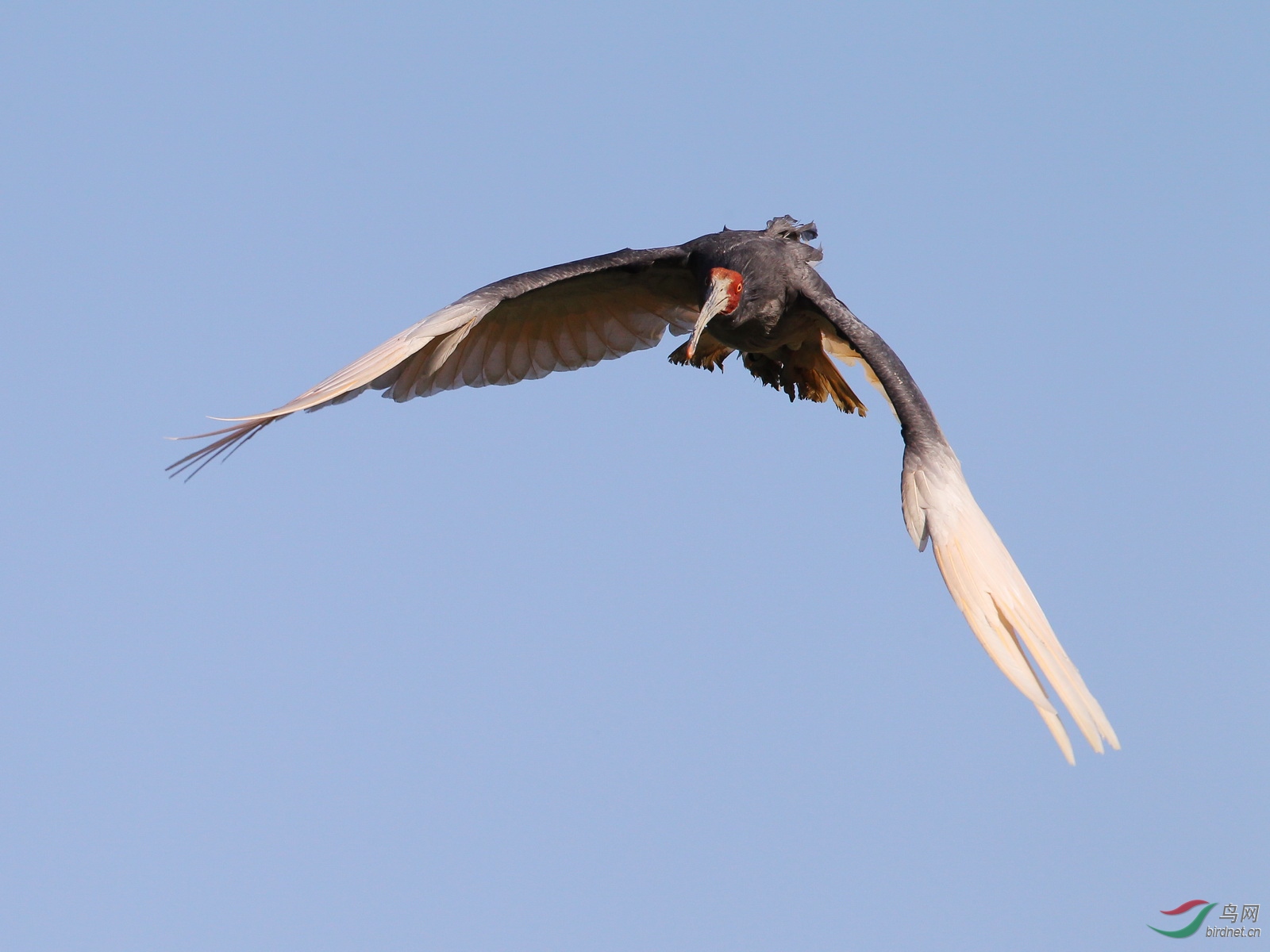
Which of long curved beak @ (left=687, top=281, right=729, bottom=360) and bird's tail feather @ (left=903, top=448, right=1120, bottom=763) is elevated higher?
long curved beak @ (left=687, top=281, right=729, bottom=360)

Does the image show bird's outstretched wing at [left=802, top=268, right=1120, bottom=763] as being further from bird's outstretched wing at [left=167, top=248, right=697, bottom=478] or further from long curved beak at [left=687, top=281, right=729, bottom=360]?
bird's outstretched wing at [left=167, top=248, right=697, bottom=478]

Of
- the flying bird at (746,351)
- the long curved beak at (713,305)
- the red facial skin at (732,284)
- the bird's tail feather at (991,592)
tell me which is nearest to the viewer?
the bird's tail feather at (991,592)

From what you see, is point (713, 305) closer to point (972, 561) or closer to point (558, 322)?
point (558, 322)

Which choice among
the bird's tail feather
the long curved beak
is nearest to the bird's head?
the long curved beak

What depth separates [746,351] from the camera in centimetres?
1302

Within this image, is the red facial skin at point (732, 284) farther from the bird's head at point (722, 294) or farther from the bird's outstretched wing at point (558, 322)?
the bird's outstretched wing at point (558, 322)

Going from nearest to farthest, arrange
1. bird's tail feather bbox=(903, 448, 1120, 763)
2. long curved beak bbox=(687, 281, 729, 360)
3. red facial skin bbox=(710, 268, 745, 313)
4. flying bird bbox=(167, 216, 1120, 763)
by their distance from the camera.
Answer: bird's tail feather bbox=(903, 448, 1120, 763)
flying bird bbox=(167, 216, 1120, 763)
long curved beak bbox=(687, 281, 729, 360)
red facial skin bbox=(710, 268, 745, 313)

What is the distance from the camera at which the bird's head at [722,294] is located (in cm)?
1198

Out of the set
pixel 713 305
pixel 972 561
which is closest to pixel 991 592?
pixel 972 561

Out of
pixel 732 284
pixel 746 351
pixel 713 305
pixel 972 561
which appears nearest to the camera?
pixel 972 561

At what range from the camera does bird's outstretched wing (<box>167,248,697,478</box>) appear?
12.9 metres

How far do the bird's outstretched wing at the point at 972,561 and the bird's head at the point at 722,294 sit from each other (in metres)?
0.99

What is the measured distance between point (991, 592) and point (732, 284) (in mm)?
3916

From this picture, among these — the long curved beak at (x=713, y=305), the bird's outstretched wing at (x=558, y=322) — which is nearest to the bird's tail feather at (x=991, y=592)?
the long curved beak at (x=713, y=305)
